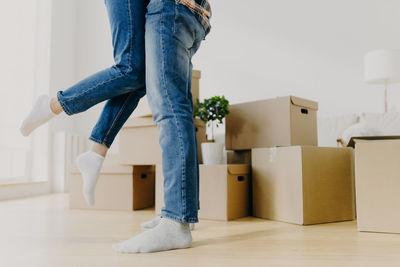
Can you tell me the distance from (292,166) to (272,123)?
29cm

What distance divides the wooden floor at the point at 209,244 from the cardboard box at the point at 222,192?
66 millimetres

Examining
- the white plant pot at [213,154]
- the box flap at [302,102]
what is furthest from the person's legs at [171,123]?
the box flap at [302,102]

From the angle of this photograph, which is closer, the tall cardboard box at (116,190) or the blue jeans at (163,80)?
the blue jeans at (163,80)

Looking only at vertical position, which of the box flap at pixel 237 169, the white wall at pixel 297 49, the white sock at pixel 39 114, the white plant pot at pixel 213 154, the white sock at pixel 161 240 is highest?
the white wall at pixel 297 49

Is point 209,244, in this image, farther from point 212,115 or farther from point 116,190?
point 116,190

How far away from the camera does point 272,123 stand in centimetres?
166

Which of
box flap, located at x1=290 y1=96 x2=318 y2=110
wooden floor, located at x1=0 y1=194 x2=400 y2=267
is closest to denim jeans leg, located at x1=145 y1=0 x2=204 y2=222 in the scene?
wooden floor, located at x1=0 y1=194 x2=400 y2=267

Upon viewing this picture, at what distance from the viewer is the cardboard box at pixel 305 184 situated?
4.63ft

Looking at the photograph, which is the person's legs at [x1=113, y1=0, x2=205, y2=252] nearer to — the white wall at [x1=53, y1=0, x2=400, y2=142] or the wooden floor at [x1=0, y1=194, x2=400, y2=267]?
the wooden floor at [x1=0, y1=194, x2=400, y2=267]

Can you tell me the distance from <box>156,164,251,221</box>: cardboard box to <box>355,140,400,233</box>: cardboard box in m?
0.52

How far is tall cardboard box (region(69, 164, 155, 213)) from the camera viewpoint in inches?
72.2

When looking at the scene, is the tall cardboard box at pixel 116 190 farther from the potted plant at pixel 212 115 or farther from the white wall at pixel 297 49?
the white wall at pixel 297 49

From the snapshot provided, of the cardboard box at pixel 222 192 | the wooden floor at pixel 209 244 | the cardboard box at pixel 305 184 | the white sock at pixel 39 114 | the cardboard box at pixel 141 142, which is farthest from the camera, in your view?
the cardboard box at pixel 141 142

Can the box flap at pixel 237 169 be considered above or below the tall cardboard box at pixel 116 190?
above
